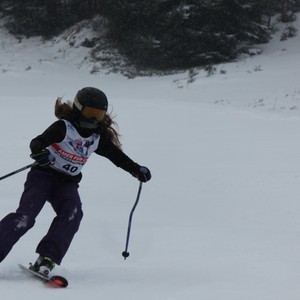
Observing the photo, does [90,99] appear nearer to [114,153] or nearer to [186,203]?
[114,153]

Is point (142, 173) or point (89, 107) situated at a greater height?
point (89, 107)

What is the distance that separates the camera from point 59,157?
398 cm

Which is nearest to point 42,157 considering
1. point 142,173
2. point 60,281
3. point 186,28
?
point 60,281

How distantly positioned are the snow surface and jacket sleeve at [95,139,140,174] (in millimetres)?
801

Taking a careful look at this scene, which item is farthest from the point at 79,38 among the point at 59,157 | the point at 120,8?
the point at 59,157

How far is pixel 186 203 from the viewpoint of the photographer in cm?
657

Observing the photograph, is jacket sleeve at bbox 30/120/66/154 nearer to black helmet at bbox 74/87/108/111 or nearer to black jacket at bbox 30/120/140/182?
black jacket at bbox 30/120/140/182

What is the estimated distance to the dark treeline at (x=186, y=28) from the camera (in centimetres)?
2145

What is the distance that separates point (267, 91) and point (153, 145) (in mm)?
7403

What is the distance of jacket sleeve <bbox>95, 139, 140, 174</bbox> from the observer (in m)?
4.24

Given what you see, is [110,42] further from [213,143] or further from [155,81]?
[213,143]

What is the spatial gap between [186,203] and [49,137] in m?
3.13

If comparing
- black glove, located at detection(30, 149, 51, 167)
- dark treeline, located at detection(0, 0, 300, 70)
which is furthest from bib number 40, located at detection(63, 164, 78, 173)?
dark treeline, located at detection(0, 0, 300, 70)

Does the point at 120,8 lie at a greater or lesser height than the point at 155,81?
greater
